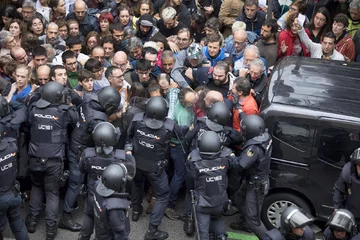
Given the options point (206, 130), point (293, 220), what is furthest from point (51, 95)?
point (293, 220)

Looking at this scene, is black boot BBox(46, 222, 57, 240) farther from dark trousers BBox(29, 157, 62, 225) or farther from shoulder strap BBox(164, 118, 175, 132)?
shoulder strap BBox(164, 118, 175, 132)

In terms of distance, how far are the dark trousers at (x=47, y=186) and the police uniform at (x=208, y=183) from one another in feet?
5.63

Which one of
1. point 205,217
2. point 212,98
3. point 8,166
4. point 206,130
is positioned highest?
point 212,98

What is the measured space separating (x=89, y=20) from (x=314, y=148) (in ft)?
18.0

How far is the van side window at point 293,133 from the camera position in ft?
25.3

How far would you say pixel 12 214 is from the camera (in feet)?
24.8

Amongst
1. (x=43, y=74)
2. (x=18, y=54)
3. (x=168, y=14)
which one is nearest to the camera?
(x=43, y=74)

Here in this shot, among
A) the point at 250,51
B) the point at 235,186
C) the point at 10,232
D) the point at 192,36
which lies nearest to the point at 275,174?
the point at 235,186

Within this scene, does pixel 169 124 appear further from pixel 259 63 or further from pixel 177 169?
pixel 259 63

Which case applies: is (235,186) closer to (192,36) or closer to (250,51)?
(250,51)

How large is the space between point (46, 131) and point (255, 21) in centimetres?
508

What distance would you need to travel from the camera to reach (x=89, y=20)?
1155 centimetres

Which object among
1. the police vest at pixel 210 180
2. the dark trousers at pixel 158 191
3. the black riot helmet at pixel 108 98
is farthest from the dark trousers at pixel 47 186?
the police vest at pixel 210 180

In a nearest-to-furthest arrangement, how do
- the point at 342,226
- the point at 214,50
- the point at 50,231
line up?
the point at 342,226 → the point at 50,231 → the point at 214,50
